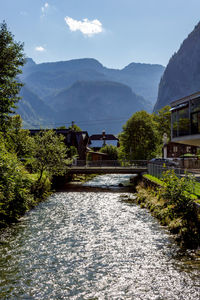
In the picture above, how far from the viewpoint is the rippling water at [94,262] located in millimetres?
9578

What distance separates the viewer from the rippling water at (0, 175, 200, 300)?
9578mm

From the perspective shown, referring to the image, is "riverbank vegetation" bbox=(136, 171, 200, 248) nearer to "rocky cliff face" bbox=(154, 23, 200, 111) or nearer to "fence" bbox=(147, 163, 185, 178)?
"fence" bbox=(147, 163, 185, 178)

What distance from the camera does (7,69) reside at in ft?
68.9

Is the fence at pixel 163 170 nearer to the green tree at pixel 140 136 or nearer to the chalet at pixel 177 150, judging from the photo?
the green tree at pixel 140 136

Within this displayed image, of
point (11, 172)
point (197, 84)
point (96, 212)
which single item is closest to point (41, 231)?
point (11, 172)

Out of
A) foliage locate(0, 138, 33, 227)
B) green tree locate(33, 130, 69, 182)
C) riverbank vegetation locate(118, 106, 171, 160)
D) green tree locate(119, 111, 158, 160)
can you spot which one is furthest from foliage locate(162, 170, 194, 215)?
green tree locate(119, 111, 158, 160)

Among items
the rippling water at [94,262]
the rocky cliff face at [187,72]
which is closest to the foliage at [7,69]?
the rippling water at [94,262]

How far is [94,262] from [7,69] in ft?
51.7

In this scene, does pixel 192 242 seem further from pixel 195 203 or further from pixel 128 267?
pixel 128 267

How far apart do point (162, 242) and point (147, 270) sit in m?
3.85

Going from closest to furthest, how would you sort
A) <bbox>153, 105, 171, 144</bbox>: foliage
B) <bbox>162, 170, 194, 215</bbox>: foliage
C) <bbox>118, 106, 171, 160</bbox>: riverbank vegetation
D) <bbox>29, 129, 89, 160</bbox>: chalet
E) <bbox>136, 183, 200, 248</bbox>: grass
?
<bbox>136, 183, 200, 248</bbox>: grass → <bbox>162, 170, 194, 215</bbox>: foliage → <bbox>118, 106, 171, 160</bbox>: riverbank vegetation → <bbox>29, 129, 89, 160</bbox>: chalet → <bbox>153, 105, 171, 144</bbox>: foliage

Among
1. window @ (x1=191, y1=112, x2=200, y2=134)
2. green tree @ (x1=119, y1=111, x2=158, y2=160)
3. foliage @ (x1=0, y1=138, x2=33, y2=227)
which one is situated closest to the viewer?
foliage @ (x1=0, y1=138, x2=33, y2=227)

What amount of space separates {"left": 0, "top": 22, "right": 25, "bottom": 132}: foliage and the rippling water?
347 inches

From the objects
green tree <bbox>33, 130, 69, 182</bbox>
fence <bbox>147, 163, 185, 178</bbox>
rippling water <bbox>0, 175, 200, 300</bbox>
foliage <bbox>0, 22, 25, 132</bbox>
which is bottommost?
rippling water <bbox>0, 175, 200, 300</bbox>
